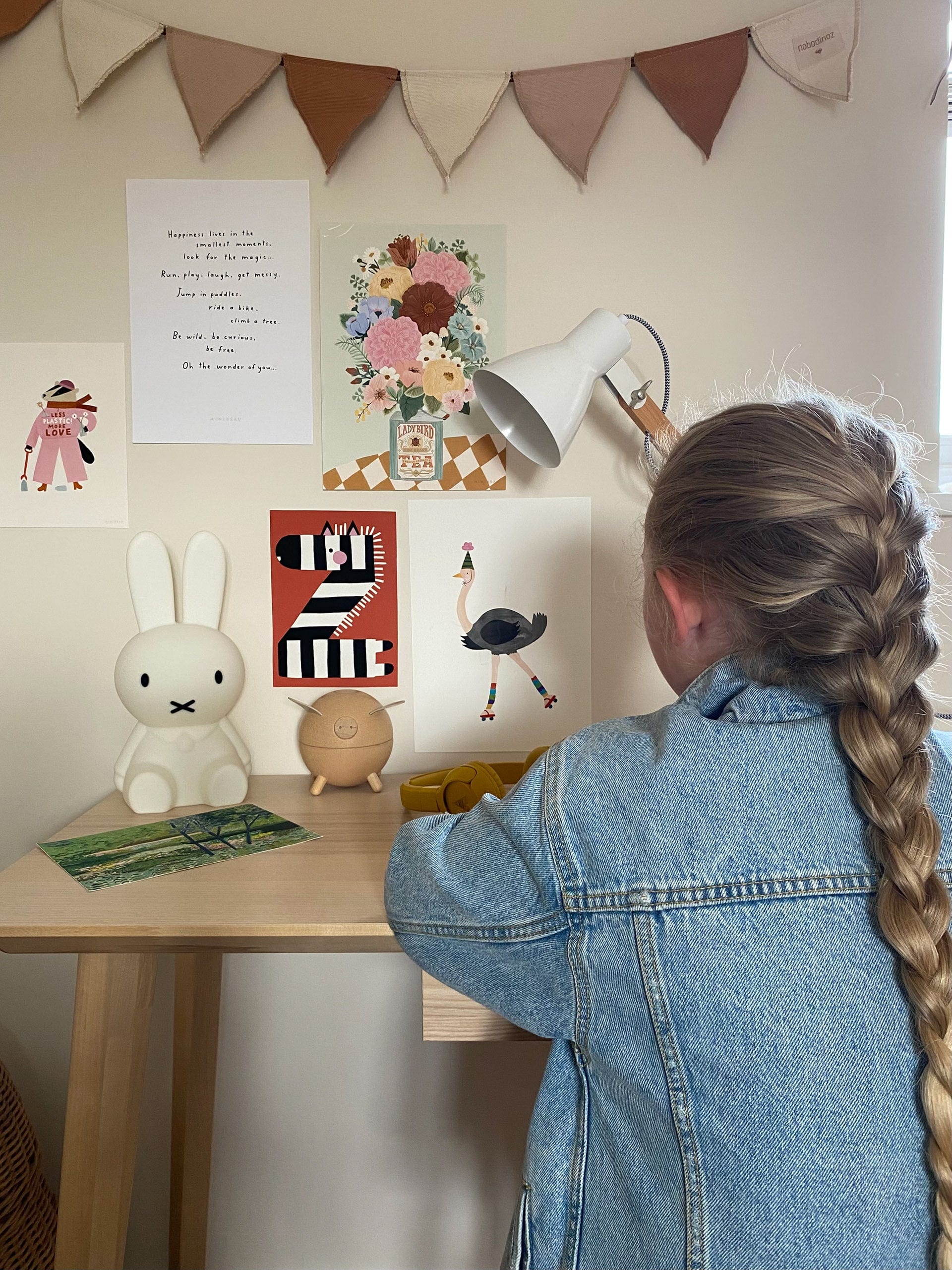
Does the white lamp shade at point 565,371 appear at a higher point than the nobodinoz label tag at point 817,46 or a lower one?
lower

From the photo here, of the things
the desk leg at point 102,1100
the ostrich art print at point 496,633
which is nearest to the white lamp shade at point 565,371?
the ostrich art print at point 496,633

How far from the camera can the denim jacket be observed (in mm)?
552

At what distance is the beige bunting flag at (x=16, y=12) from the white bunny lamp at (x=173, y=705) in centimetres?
71

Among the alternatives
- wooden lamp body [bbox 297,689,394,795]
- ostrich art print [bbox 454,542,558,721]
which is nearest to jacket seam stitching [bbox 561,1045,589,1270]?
wooden lamp body [bbox 297,689,394,795]

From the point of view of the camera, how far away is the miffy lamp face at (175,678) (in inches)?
45.3

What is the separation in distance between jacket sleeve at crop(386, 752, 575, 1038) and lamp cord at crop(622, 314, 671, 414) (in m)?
0.72

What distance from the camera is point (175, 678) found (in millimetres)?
1153

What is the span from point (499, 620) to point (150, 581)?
1.62ft

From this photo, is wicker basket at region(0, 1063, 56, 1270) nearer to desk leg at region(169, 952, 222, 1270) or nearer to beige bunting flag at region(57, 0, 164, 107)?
desk leg at region(169, 952, 222, 1270)

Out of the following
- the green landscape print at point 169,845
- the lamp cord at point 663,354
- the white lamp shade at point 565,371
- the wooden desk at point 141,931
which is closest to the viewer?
the wooden desk at point 141,931

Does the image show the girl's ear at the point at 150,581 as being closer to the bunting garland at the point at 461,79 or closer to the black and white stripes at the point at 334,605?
the black and white stripes at the point at 334,605

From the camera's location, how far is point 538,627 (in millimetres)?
1340

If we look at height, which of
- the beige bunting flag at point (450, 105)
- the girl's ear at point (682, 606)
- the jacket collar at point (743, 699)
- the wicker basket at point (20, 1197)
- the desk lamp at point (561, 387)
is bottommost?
the wicker basket at point (20, 1197)

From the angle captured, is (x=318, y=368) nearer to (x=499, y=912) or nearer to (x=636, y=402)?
(x=636, y=402)
